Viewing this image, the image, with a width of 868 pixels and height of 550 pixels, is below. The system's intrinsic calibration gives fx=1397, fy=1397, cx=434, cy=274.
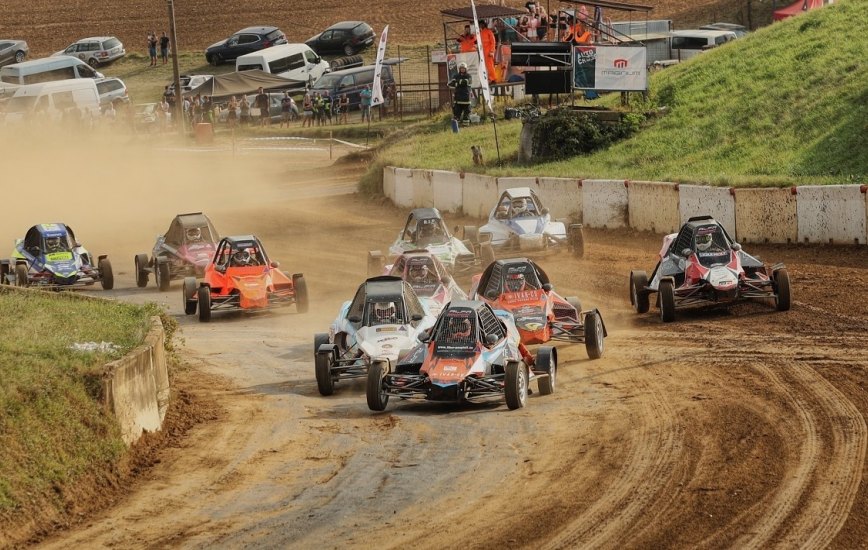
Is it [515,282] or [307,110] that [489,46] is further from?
[515,282]

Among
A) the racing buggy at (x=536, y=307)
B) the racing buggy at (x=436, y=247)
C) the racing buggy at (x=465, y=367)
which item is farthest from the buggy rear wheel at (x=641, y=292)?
the racing buggy at (x=465, y=367)

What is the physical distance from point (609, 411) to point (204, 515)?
5387 mm

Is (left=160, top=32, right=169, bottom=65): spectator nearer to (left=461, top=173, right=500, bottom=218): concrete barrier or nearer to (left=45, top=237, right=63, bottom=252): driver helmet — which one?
(left=461, top=173, right=500, bottom=218): concrete barrier

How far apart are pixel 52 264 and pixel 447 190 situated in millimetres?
12275

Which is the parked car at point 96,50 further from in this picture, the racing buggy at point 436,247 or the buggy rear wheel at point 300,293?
the buggy rear wheel at point 300,293

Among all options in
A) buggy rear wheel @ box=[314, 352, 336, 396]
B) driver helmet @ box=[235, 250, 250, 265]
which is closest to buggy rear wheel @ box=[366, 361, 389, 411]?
buggy rear wheel @ box=[314, 352, 336, 396]

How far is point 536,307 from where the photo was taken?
795 inches

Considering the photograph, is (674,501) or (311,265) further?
(311,265)

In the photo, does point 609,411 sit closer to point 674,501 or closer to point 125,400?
point 674,501

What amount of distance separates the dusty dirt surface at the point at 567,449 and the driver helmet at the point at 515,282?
1.23m

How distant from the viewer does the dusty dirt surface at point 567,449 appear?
12227 mm

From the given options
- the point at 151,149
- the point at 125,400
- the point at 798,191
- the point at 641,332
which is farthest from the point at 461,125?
the point at 125,400

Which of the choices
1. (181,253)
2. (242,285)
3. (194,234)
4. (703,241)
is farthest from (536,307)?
(194,234)

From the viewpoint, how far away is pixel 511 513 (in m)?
12.6
